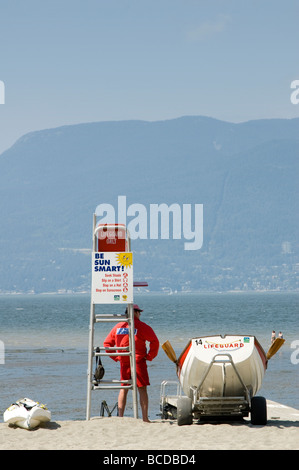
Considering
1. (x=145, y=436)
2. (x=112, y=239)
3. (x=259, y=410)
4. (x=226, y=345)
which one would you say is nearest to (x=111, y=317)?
(x=112, y=239)

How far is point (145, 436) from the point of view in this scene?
9.96 m

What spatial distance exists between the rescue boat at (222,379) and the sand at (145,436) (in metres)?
0.21

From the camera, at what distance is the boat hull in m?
11.0

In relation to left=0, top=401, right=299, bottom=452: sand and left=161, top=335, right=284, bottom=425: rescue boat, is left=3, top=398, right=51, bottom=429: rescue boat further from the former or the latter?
left=161, top=335, right=284, bottom=425: rescue boat

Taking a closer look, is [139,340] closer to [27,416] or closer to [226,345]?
[226,345]

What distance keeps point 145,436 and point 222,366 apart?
5.18 ft

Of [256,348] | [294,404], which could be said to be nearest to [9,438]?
[256,348]

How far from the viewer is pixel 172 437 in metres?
9.95

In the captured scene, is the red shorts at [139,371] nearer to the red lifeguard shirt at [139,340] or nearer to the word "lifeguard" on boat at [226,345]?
the red lifeguard shirt at [139,340]

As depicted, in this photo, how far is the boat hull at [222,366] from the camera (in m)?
11.0
